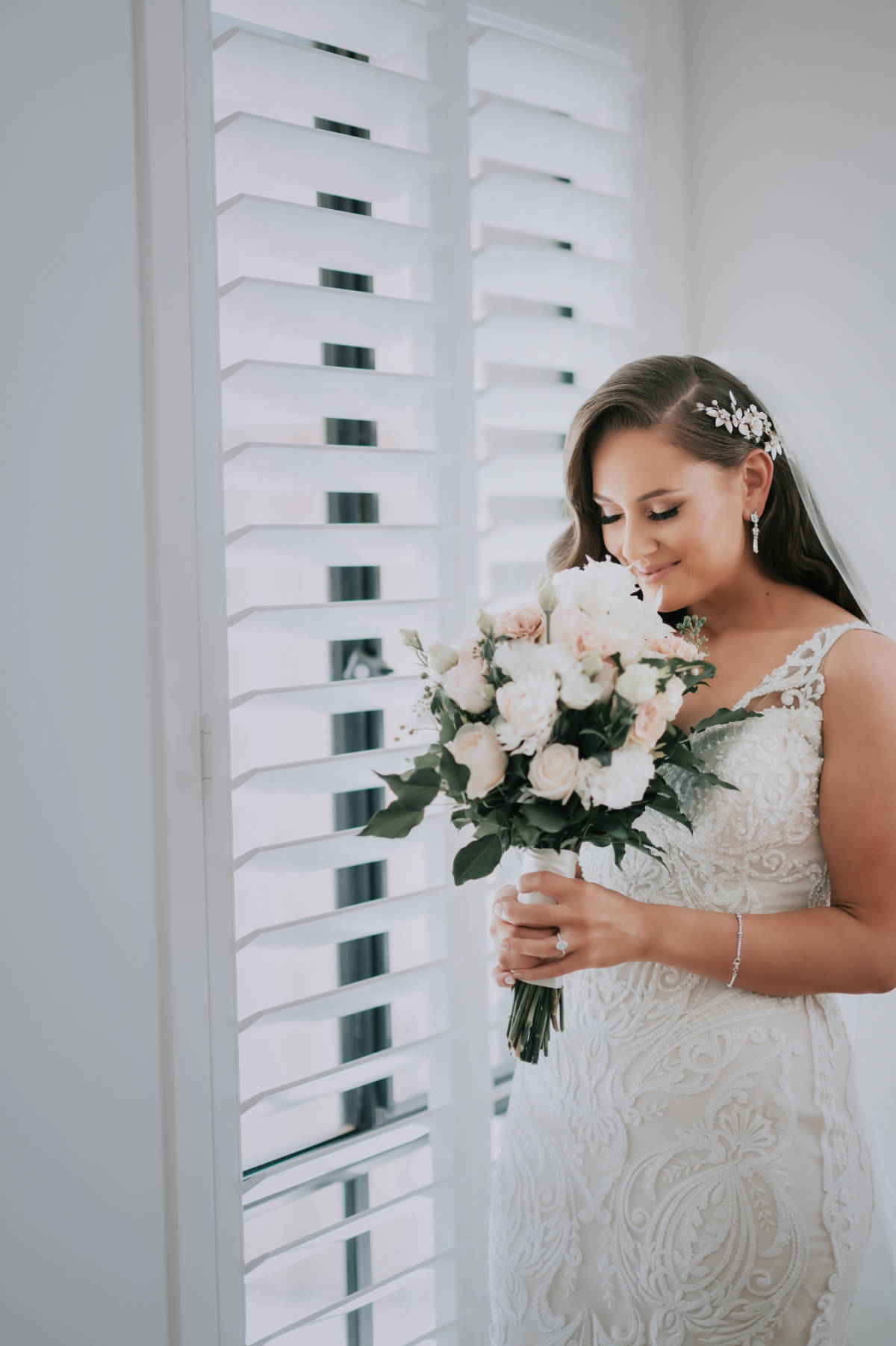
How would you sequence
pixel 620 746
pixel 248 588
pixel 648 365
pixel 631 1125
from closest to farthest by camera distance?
pixel 620 746
pixel 631 1125
pixel 648 365
pixel 248 588

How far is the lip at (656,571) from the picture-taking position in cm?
139

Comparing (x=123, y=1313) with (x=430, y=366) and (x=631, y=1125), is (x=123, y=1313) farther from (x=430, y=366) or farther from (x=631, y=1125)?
(x=430, y=366)

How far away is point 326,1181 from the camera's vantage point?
152cm

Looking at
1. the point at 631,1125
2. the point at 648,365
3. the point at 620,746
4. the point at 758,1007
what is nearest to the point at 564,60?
the point at 648,365

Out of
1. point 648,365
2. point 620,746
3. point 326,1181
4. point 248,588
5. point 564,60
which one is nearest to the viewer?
point 620,746

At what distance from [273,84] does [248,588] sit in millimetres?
840

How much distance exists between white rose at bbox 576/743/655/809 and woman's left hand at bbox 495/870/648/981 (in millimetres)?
157

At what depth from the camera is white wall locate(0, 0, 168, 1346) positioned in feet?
3.88

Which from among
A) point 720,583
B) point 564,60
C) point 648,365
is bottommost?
point 720,583

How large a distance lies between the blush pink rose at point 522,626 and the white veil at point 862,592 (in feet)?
1.72

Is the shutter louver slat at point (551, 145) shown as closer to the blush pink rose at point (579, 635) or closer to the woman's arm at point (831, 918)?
the blush pink rose at point (579, 635)

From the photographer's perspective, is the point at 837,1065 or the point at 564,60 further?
the point at 564,60

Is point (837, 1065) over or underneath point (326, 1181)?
over

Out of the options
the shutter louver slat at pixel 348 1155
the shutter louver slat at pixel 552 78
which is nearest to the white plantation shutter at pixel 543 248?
the shutter louver slat at pixel 552 78
